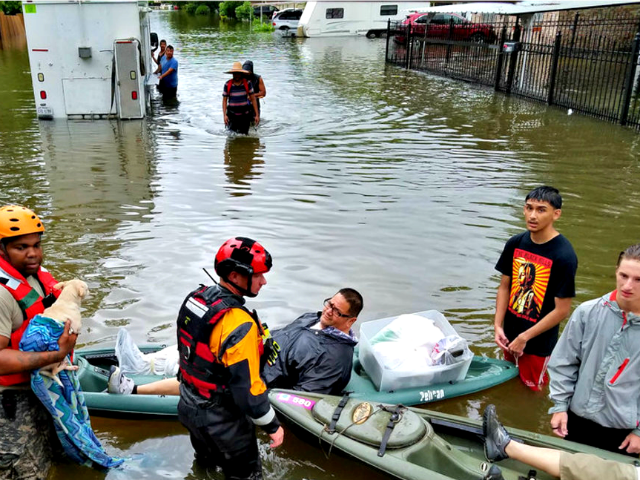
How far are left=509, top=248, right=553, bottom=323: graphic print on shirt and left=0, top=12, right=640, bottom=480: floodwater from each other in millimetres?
867

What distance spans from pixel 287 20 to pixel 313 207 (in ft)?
119

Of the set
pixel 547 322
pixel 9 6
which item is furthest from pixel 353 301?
pixel 9 6

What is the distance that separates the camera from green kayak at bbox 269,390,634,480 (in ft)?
11.7

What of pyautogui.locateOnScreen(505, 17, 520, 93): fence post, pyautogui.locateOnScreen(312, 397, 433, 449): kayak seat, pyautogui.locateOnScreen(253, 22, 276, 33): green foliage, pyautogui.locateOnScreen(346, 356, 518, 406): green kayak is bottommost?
pyautogui.locateOnScreen(346, 356, 518, 406): green kayak

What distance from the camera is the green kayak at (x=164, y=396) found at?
432 cm

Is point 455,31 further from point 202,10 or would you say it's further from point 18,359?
point 202,10

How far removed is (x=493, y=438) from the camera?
3.53 metres

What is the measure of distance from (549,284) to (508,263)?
0.40 meters

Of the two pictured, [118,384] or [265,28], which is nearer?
[118,384]

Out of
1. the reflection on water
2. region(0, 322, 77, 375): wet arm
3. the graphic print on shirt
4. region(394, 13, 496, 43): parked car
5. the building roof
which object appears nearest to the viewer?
region(0, 322, 77, 375): wet arm

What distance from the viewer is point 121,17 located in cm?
1238

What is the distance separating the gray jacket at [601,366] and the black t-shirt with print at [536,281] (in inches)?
35.5

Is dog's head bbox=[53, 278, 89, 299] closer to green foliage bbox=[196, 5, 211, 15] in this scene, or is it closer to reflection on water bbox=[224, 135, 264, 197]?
reflection on water bbox=[224, 135, 264, 197]

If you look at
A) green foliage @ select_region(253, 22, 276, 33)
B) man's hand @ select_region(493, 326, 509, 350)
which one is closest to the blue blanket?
man's hand @ select_region(493, 326, 509, 350)
